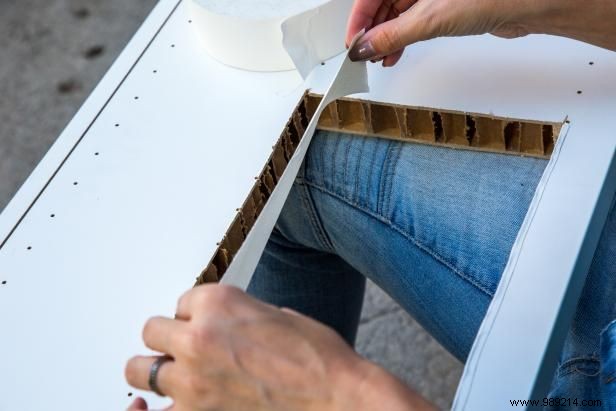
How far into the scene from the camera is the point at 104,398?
0.56 metres

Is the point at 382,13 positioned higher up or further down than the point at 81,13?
further down

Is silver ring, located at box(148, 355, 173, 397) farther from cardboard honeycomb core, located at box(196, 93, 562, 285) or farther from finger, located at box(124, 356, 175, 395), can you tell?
cardboard honeycomb core, located at box(196, 93, 562, 285)

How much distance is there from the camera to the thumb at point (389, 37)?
Result: 26.2 inches

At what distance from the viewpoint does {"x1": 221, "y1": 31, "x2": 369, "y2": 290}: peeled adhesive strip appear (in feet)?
1.94

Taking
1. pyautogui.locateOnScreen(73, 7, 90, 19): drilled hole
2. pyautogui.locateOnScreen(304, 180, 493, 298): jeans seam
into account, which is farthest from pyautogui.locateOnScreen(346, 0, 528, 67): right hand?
pyautogui.locateOnScreen(73, 7, 90, 19): drilled hole

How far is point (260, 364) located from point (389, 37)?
31cm

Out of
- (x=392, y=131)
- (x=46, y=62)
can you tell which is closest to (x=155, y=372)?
(x=392, y=131)

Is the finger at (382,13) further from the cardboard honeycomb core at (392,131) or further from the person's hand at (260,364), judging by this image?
the person's hand at (260,364)

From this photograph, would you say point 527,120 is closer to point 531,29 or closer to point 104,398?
point 531,29

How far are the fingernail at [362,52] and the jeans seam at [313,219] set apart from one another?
0.11 metres

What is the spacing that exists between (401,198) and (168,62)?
0.25 m

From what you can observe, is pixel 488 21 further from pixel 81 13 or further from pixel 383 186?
pixel 81 13

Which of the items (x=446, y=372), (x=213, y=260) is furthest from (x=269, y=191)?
(x=446, y=372)

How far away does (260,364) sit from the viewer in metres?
0.48
